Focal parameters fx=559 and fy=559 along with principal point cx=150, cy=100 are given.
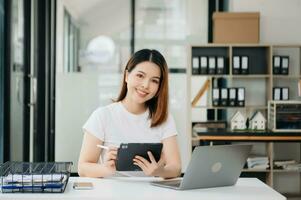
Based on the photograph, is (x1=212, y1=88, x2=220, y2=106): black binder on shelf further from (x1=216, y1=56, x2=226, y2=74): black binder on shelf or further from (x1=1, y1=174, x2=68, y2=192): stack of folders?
(x1=1, y1=174, x2=68, y2=192): stack of folders

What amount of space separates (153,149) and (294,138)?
9.29ft

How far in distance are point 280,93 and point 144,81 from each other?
3.04 meters

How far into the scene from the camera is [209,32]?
623 centimetres

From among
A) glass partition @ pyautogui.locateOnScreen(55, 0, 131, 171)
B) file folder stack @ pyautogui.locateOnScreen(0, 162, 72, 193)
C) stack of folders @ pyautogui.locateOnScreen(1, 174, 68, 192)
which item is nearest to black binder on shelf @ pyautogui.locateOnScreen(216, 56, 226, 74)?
glass partition @ pyautogui.locateOnScreen(55, 0, 131, 171)

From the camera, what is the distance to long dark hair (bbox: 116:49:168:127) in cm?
277

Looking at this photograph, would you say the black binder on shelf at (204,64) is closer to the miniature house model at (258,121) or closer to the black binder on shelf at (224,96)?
the black binder on shelf at (224,96)

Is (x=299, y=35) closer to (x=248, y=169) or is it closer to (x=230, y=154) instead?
(x=248, y=169)

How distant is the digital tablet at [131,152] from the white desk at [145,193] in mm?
68

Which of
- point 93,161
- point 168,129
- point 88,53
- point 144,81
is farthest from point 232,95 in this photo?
point 93,161

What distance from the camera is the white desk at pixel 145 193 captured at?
2.04 meters

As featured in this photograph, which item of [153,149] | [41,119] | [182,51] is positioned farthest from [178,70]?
[153,149]

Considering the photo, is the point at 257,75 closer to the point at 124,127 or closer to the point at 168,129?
the point at 168,129

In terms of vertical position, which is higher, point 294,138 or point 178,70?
point 178,70

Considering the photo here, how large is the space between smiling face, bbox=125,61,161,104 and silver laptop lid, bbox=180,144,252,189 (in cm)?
61
